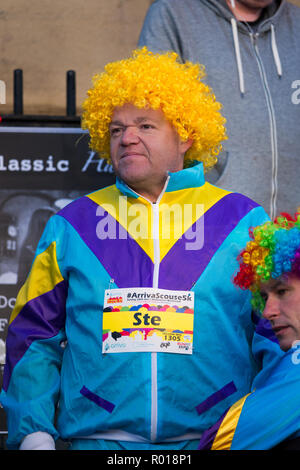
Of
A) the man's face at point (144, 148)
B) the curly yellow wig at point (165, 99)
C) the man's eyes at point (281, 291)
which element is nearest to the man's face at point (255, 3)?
the curly yellow wig at point (165, 99)

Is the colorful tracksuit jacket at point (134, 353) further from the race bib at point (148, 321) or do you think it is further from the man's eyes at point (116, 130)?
the man's eyes at point (116, 130)

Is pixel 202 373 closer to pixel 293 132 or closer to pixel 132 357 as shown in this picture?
pixel 132 357

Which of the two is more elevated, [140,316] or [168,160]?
[168,160]

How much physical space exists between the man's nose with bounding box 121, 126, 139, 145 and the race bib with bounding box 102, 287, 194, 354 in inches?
21.6

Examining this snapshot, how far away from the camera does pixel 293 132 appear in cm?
354

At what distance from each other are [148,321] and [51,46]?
2378 millimetres

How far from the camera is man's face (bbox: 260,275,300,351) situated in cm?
242

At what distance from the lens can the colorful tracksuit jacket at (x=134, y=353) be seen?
2.65 metres

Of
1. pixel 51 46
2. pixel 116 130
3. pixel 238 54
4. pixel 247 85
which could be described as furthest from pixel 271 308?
pixel 51 46

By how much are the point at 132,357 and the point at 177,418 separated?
234 millimetres

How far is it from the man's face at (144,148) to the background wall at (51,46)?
159cm

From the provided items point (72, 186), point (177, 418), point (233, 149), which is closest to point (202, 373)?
point (177, 418)

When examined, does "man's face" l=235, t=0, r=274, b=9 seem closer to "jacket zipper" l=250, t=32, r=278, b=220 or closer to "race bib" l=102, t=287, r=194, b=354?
"jacket zipper" l=250, t=32, r=278, b=220

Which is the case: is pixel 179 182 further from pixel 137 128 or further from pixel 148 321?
pixel 148 321
